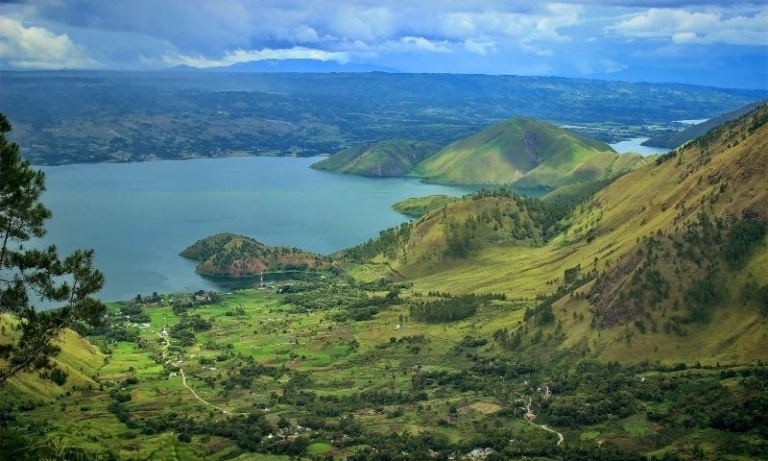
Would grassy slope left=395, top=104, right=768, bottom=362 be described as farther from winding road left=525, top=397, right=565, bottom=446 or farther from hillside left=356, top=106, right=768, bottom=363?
winding road left=525, top=397, right=565, bottom=446

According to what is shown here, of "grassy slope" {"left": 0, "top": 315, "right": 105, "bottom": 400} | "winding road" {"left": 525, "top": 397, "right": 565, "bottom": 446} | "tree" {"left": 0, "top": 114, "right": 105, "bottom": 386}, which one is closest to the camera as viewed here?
"tree" {"left": 0, "top": 114, "right": 105, "bottom": 386}

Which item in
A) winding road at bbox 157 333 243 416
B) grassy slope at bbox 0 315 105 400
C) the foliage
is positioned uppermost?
the foliage

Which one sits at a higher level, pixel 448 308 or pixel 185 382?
pixel 448 308

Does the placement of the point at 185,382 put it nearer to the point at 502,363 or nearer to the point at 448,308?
the point at 502,363

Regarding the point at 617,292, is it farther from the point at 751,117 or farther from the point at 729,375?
the point at 751,117

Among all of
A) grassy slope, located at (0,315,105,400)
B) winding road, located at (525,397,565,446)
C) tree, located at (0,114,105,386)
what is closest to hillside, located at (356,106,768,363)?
winding road, located at (525,397,565,446)

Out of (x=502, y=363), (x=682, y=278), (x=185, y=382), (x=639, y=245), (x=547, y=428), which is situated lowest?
(x=185, y=382)

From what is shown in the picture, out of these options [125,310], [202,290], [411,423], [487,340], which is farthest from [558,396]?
[202,290]

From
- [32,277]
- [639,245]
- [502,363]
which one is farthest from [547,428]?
[32,277]

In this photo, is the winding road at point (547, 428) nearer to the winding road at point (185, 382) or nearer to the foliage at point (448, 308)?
the winding road at point (185, 382)
